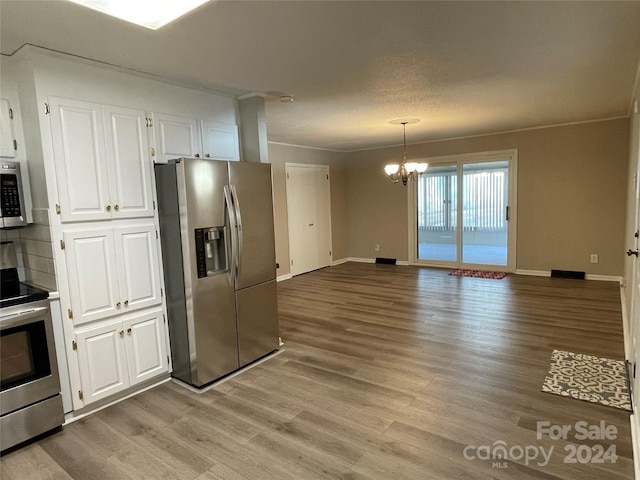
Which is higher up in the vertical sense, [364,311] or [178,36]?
[178,36]

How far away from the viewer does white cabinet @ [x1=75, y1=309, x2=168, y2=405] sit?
102 inches

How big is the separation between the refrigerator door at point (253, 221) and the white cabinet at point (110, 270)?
2.22ft

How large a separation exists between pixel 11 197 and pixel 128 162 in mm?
741

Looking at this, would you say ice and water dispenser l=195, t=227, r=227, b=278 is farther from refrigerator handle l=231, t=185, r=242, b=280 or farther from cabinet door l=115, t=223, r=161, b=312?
cabinet door l=115, t=223, r=161, b=312

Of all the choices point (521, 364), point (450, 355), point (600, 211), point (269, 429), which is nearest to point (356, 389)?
point (269, 429)

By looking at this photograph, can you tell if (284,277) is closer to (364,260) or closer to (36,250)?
(364,260)

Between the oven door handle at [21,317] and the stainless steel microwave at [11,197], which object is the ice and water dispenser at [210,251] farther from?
the stainless steel microwave at [11,197]

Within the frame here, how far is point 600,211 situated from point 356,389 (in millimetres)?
5038

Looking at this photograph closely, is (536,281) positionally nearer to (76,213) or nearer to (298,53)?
(298,53)

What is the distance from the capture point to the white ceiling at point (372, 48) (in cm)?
202

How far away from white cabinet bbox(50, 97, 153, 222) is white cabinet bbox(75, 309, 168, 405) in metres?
0.80

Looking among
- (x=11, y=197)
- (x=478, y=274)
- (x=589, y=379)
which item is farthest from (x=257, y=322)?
(x=478, y=274)

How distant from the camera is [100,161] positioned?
8.64 feet

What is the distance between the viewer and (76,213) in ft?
8.28
